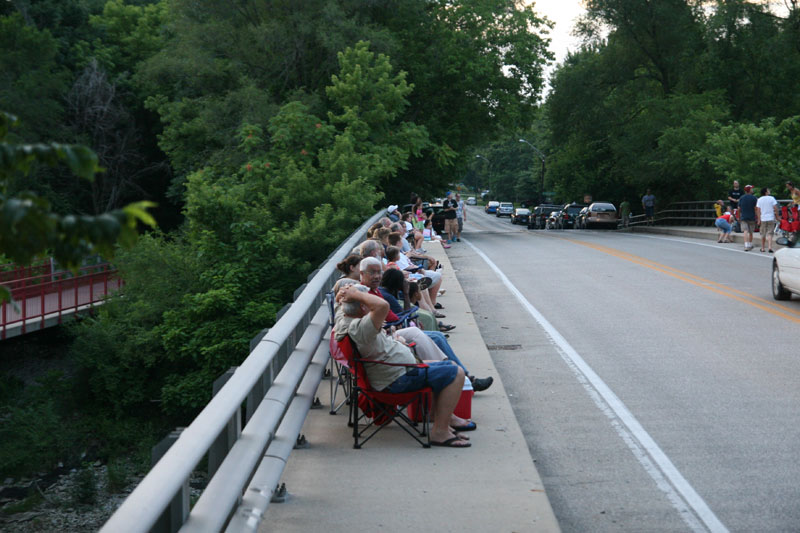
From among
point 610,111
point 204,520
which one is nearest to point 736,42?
point 610,111

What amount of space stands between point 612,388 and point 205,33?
1267 inches

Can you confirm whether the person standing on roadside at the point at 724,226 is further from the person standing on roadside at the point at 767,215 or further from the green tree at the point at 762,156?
the green tree at the point at 762,156

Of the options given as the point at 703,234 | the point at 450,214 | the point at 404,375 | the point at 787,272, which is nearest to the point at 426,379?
the point at 404,375

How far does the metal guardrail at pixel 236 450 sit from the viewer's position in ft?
9.91

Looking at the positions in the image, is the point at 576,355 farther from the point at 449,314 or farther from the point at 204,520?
the point at 204,520

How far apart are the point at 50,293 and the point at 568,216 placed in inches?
1341

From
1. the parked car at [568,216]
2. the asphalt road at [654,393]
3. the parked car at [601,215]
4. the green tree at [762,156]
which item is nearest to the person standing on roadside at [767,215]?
the asphalt road at [654,393]

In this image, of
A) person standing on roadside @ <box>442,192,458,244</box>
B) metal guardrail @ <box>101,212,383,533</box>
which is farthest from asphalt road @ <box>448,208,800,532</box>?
person standing on roadside @ <box>442,192,458,244</box>

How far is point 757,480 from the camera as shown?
6.46m

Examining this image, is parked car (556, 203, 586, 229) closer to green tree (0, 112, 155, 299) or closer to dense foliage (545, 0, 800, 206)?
dense foliage (545, 0, 800, 206)

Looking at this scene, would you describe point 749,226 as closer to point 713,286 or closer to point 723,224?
point 723,224

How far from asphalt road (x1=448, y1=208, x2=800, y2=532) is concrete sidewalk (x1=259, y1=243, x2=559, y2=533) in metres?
0.32

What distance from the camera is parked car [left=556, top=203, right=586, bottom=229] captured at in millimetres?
56250

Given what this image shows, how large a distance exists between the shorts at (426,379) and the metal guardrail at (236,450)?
26.2 inches
